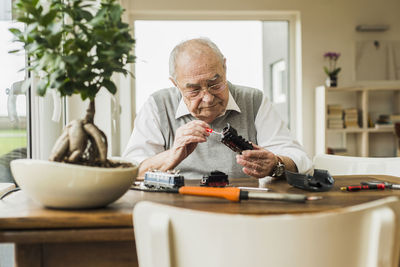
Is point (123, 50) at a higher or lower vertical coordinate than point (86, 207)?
higher

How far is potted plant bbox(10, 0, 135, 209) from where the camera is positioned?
2.81 feet

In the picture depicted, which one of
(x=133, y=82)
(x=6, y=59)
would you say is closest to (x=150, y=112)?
(x=6, y=59)

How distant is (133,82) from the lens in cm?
490

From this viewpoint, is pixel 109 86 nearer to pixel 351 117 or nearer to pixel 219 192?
pixel 219 192

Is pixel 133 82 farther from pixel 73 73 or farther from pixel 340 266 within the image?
pixel 340 266

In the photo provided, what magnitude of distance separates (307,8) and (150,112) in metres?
3.63

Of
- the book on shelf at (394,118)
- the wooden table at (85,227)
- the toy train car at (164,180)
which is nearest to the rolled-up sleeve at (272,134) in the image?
the toy train car at (164,180)

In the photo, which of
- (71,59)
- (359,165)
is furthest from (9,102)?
(359,165)

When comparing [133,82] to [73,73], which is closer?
[73,73]

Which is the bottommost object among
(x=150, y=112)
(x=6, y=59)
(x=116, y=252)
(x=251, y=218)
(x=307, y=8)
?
(x=116, y=252)

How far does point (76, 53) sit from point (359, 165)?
149 cm

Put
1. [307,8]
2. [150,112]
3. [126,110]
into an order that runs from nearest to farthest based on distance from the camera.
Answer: [150,112] → [126,110] → [307,8]

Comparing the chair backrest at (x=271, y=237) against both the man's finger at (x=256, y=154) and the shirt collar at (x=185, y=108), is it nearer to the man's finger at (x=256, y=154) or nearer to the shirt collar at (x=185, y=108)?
the man's finger at (x=256, y=154)

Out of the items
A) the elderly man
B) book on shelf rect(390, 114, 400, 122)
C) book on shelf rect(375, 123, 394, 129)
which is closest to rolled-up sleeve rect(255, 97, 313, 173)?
the elderly man
